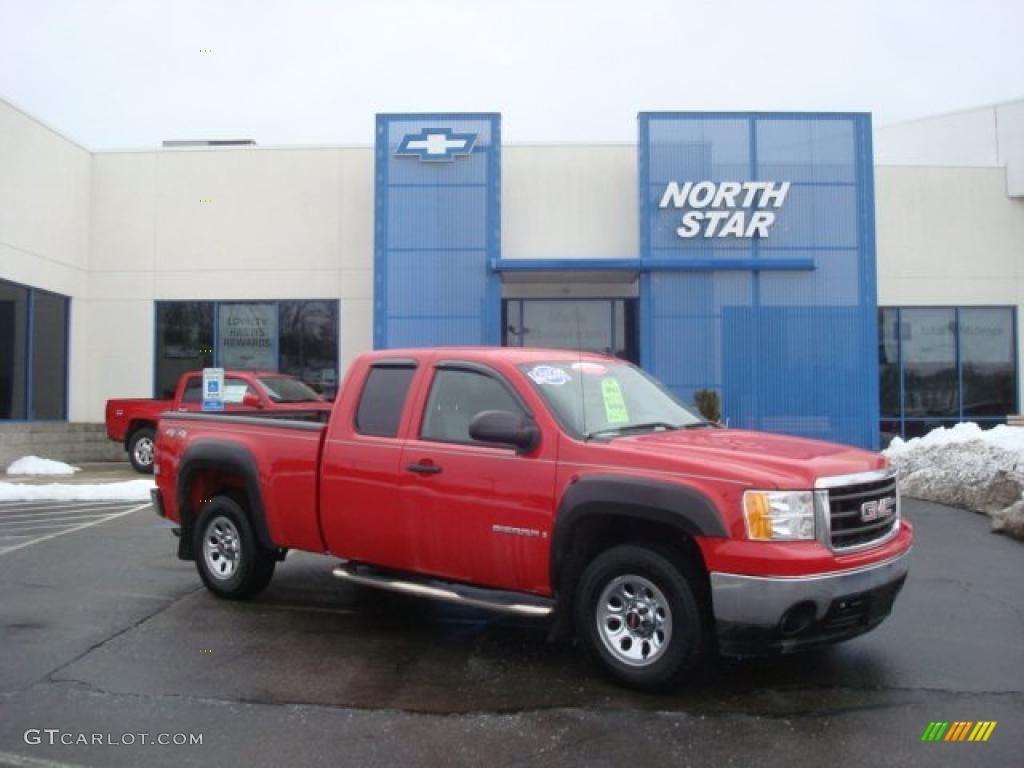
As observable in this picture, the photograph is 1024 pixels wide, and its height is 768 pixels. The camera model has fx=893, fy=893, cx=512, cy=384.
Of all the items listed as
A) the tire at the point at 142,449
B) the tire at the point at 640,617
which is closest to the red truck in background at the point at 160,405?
the tire at the point at 142,449

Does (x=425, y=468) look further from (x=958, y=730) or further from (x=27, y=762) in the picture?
(x=958, y=730)

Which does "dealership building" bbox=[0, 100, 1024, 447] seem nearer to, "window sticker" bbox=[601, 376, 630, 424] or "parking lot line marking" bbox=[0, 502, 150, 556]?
"parking lot line marking" bbox=[0, 502, 150, 556]

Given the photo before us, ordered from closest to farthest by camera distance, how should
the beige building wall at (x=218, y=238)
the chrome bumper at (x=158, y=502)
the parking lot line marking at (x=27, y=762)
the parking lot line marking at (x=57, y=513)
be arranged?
1. the parking lot line marking at (x=27, y=762)
2. the chrome bumper at (x=158, y=502)
3. the parking lot line marking at (x=57, y=513)
4. the beige building wall at (x=218, y=238)

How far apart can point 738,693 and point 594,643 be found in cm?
81

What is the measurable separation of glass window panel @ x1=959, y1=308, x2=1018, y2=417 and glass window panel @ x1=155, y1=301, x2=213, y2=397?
16867 mm

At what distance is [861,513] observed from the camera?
4.69 metres

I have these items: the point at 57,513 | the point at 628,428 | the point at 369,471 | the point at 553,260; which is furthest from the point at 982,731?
the point at 553,260

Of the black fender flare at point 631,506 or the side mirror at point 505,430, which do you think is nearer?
the black fender flare at point 631,506

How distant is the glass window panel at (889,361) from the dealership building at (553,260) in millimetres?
54

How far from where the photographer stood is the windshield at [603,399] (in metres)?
5.18

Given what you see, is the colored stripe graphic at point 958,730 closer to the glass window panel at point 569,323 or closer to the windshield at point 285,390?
the windshield at point 285,390

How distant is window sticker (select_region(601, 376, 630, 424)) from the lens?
535 cm

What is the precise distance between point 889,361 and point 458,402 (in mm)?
16825

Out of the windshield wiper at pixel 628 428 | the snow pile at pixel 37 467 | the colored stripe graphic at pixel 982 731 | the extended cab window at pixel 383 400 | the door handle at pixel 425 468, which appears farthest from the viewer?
the snow pile at pixel 37 467
